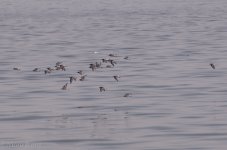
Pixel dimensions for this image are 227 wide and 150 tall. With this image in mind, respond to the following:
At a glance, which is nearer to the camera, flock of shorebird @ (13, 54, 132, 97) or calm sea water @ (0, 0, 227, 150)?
calm sea water @ (0, 0, 227, 150)

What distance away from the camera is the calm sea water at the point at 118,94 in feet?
61.7

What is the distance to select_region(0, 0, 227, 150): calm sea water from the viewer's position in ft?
61.7

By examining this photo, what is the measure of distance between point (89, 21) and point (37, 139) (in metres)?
58.4

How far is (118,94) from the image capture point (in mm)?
26484

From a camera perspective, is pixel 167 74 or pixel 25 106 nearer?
pixel 25 106

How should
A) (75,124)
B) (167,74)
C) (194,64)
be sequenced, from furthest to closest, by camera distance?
(194,64), (167,74), (75,124)

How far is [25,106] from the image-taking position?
78.3ft

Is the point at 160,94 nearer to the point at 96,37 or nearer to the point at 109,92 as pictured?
the point at 109,92

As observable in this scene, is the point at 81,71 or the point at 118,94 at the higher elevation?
the point at 118,94

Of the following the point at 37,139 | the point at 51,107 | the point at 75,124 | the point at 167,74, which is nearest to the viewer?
the point at 37,139

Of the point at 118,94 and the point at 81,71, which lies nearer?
the point at 118,94

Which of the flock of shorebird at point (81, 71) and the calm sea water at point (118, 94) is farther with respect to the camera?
the flock of shorebird at point (81, 71)

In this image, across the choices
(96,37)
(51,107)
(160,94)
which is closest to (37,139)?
(51,107)

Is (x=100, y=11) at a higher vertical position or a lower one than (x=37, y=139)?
lower
